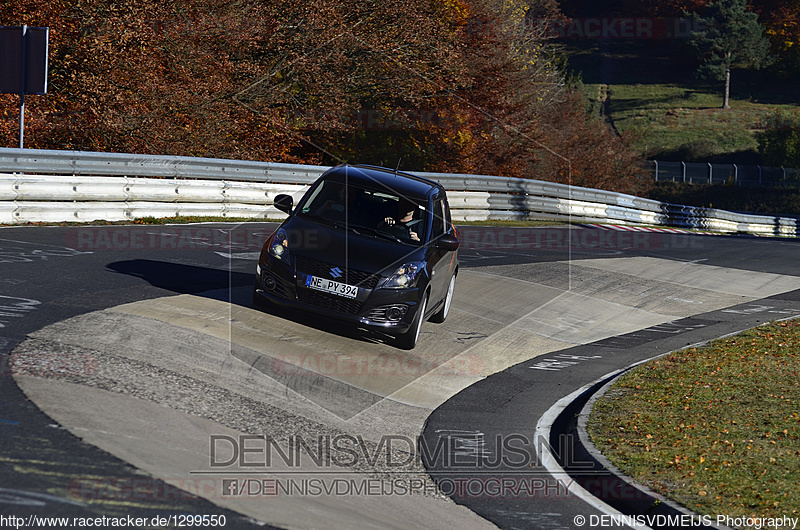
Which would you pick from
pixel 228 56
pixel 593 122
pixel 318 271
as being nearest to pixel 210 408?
pixel 318 271

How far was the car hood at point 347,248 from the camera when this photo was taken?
30.2 feet

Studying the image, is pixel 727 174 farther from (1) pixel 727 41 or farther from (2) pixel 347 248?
(2) pixel 347 248

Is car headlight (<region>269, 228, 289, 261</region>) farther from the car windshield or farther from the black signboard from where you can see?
the black signboard

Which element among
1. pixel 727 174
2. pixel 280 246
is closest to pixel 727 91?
pixel 727 174

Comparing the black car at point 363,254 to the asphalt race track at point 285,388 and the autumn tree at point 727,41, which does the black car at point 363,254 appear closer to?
the asphalt race track at point 285,388

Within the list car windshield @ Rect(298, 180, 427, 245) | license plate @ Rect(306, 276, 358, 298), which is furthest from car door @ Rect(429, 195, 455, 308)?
license plate @ Rect(306, 276, 358, 298)

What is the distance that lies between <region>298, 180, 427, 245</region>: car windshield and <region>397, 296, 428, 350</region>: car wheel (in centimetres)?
79

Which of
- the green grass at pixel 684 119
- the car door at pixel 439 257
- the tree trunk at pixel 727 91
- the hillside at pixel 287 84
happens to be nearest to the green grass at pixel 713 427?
the car door at pixel 439 257

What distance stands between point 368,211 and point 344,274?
1.27m

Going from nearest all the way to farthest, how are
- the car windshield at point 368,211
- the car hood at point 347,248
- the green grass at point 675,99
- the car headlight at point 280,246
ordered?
the car hood at point 347,248 → the car headlight at point 280,246 → the car windshield at point 368,211 → the green grass at point 675,99

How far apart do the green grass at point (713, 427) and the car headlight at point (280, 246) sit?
3.68 m

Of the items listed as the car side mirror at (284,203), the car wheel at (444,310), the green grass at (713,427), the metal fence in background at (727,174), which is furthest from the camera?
the metal fence in background at (727,174)

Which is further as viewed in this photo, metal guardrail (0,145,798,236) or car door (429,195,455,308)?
metal guardrail (0,145,798,236)

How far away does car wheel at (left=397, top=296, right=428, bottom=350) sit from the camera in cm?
946
